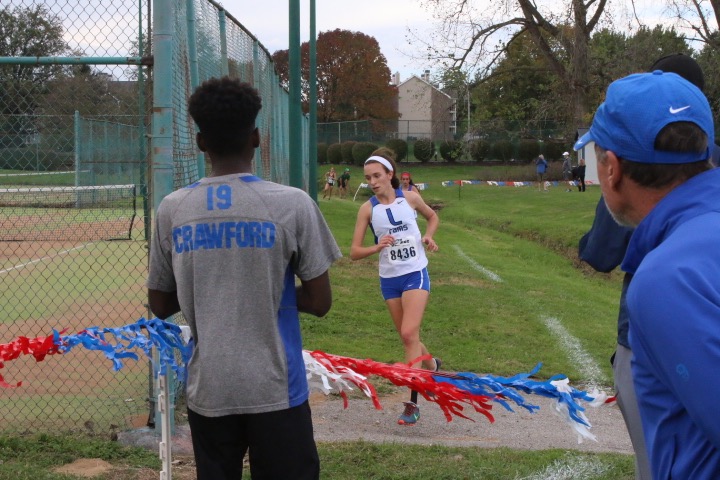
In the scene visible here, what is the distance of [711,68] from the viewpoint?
2700cm

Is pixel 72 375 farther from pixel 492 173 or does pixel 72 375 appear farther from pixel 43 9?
pixel 492 173

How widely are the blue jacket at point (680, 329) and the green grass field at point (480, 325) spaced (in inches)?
138

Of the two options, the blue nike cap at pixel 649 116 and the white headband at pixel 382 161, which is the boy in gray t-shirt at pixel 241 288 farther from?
the white headband at pixel 382 161

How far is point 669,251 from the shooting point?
→ 153 cm

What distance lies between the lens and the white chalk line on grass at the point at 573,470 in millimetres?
5152

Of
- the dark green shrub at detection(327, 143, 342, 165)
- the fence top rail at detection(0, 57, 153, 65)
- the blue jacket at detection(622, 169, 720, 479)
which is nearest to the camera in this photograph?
the blue jacket at detection(622, 169, 720, 479)

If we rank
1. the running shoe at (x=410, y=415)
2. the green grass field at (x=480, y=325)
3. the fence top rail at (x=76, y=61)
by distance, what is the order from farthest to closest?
the running shoe at (x=410, y=415)
the fence top rail at (x=76, y=61)
the green grass field at (x=480, y=325)

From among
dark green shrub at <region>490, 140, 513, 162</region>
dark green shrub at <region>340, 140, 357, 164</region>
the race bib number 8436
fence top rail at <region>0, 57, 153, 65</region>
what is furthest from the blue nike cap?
dark green shrub at <region>490, 140, 513, 162</region>

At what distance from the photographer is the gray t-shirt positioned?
9.75 ft

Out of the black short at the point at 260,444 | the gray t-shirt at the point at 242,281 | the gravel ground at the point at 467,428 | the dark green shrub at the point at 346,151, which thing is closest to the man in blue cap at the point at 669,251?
the gray t-shirt at the point at 242,281

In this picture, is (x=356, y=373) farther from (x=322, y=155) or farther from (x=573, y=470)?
(x=322, y=155)

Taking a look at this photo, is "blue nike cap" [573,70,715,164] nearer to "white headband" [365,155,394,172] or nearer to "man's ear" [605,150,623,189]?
"man's ear" [605,150,623,189]

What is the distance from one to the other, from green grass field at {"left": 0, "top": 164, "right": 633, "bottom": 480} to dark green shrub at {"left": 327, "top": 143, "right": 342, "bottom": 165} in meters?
28.1

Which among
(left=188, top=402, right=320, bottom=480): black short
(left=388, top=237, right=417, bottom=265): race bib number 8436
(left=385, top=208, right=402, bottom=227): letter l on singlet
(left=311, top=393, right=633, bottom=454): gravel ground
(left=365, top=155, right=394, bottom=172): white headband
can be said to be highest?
(left=365, top=155, right=394, bottom=172): white headband
